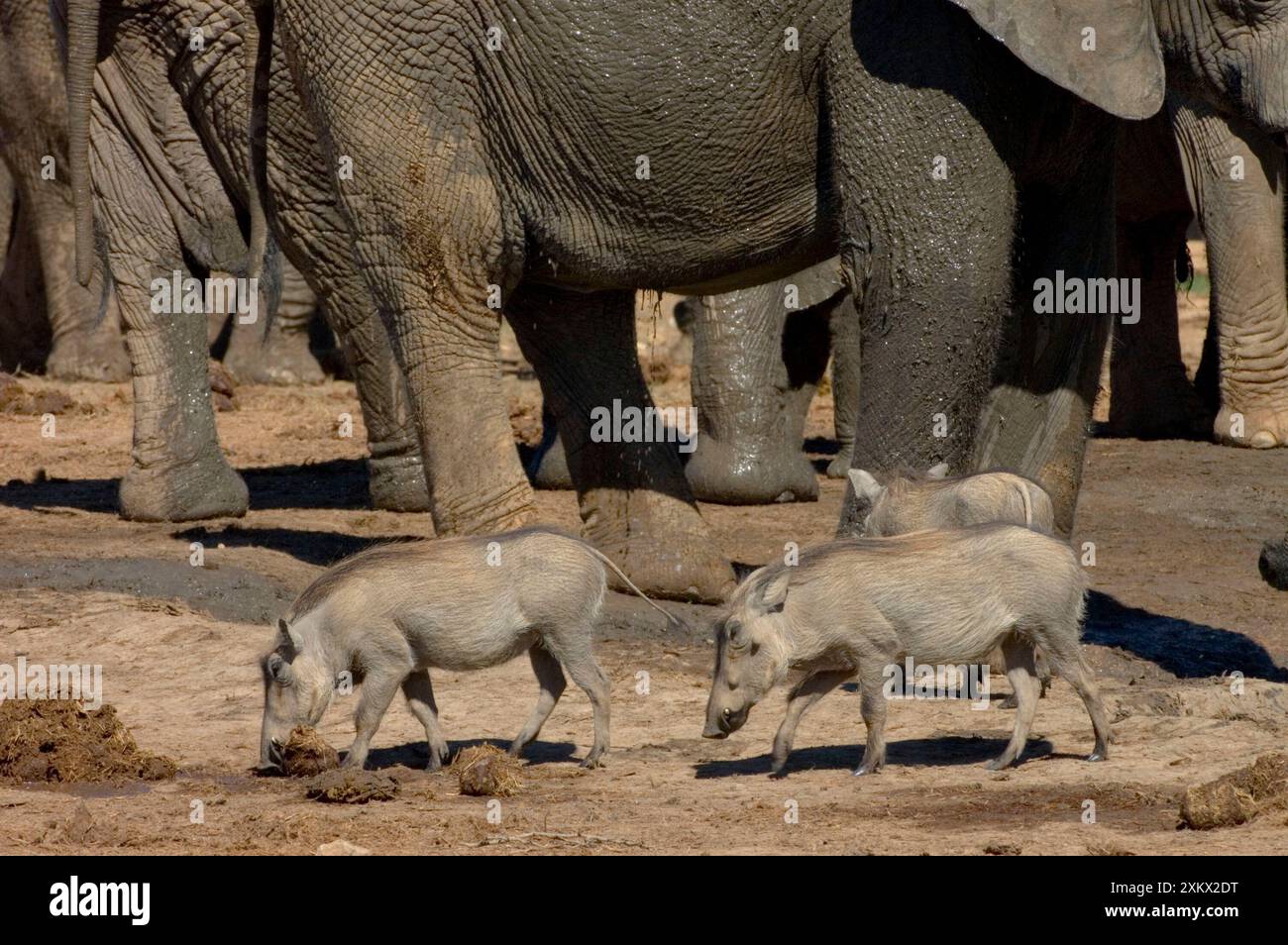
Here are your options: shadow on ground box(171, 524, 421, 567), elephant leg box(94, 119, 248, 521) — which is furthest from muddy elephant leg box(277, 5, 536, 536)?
elephant leg box(94, 119, 248, 521)

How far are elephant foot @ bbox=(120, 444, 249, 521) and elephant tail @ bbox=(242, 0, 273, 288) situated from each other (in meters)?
1.30

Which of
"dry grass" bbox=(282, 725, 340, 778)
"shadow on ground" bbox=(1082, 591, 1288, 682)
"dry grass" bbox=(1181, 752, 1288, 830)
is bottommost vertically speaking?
"dry grass" bbox=(1181, 752, 1288, 830)

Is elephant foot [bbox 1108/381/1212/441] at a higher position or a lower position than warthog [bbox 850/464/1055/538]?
higher

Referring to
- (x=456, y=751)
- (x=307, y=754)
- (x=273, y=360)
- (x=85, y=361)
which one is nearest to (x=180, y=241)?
(x=456, y=751)

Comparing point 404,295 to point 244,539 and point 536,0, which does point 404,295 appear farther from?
point 244,539

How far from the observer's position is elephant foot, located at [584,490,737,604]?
8570 mm

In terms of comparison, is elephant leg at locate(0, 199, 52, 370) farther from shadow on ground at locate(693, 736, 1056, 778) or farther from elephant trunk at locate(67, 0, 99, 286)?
shadow on ground at locate(693, 736, 1056, 778)

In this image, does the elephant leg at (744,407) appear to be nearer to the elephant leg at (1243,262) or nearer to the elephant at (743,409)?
the elephant at (743,409)

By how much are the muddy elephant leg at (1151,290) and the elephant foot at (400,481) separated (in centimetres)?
431

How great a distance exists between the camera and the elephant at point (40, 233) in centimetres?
1377

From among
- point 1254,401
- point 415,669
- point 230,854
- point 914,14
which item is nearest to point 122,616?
point 415,669

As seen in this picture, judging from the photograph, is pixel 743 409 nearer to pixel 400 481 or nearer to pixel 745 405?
pixel 745 405

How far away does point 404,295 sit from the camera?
26.7ft

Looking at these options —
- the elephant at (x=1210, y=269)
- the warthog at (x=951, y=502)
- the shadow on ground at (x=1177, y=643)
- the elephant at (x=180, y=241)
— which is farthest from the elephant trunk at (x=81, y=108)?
the elephant at (x=1210, y=269)
